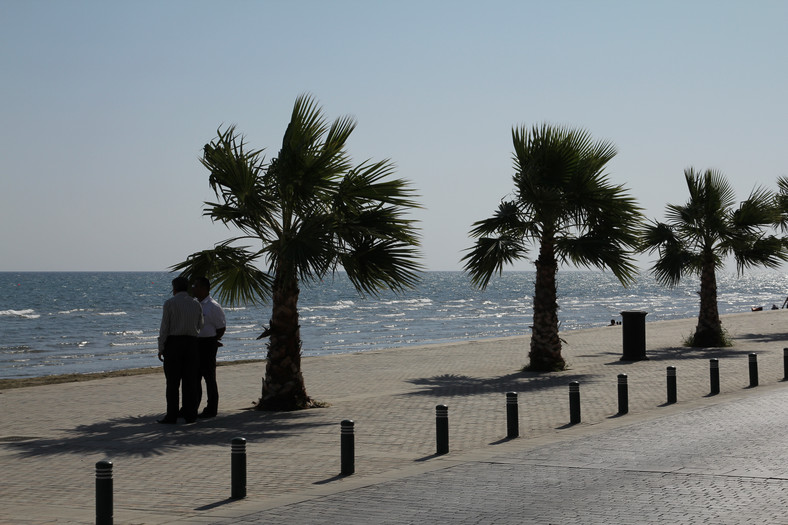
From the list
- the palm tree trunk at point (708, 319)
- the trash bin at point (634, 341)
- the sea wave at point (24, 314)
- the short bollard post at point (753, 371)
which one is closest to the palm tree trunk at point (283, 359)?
the short bollard post at point (753, 371)

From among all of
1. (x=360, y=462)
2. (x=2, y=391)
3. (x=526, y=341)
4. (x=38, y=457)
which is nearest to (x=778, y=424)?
(x=360, y=462)

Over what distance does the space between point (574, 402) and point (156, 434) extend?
18.7ft

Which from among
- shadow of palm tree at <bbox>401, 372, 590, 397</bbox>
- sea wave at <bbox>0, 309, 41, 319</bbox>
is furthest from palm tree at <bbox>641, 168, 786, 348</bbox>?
sea wave at <bbox>0, 309, 41, 319</bbox>

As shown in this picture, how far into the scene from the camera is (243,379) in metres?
21.8

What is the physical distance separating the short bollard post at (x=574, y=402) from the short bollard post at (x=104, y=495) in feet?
25.3

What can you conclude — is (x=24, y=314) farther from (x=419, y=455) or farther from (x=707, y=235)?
(x=419, y=455)

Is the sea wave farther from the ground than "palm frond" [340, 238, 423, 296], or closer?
closer

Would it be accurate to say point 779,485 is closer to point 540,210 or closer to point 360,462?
point 360,462

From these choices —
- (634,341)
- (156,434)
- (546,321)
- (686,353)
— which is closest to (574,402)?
(156,434)

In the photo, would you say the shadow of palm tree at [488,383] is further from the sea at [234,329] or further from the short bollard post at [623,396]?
the sea at [234,329]

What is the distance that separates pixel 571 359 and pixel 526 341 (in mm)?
7799

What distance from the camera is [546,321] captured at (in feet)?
71.8

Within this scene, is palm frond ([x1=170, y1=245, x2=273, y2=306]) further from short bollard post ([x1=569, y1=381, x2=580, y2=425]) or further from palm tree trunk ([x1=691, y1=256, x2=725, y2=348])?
palm tree trunk ([x1=691, y1=256, x2=725, y2=348])

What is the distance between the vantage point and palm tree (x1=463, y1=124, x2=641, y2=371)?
21094 millimetres
